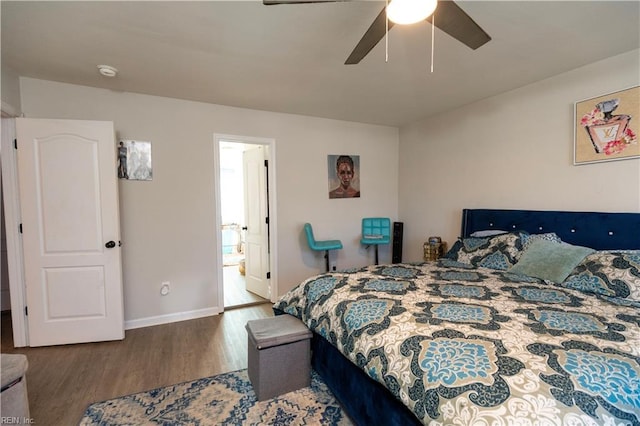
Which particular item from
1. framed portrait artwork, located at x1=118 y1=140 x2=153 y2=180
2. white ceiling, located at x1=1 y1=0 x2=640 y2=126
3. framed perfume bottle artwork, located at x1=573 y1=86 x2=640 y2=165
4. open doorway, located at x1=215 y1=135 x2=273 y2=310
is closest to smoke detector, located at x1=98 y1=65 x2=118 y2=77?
white ceiling, located at x1=1 y1=0 x2=640 y2=126

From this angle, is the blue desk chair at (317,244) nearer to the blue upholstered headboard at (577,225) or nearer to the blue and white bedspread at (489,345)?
the blue and white bedspread at (489,345)

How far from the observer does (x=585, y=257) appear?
84.0 inches

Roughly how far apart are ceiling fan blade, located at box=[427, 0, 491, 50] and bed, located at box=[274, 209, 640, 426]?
150 cm

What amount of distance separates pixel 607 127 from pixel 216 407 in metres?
3.66

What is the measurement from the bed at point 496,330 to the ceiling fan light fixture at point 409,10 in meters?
1.49

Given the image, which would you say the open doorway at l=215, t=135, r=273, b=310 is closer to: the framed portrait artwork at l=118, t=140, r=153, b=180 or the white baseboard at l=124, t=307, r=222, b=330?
the white baseboard at l=124, t=307, r=222, b=330

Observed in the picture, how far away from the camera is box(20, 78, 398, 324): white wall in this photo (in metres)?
3.01

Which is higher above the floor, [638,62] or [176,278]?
[638,62]

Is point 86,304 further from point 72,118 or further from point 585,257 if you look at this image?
point 585,257

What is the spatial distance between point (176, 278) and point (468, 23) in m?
3.48

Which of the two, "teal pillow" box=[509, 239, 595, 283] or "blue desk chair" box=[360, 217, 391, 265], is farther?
"blue desk chair" box=[360, 217, 391, 265]

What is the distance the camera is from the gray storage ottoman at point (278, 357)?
6.24 ft

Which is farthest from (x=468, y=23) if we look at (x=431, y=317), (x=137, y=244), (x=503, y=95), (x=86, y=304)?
(x=86, y=304)

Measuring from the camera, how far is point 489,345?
4.06ft
